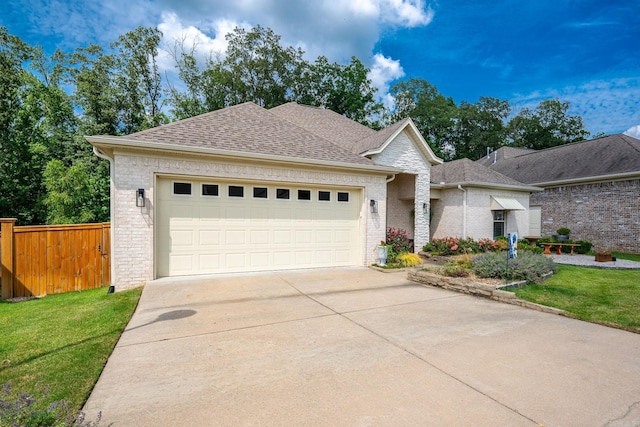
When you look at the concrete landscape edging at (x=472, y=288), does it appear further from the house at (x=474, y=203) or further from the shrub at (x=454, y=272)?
the house at (x=474, y=203)

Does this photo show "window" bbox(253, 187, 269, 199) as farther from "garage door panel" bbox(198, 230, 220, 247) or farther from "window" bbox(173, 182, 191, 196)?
"window" bbox(173, 182, 191, 196)

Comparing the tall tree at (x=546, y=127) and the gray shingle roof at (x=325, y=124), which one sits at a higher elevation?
the tall tree at (x=546, y=127)

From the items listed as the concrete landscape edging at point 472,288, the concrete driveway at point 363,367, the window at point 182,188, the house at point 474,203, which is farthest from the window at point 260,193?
the house at point 474,203

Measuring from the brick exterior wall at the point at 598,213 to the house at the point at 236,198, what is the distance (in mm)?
13182

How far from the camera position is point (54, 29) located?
15992 mm

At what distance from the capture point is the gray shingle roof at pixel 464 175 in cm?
1461

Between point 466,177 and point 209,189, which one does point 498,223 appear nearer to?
point 466,177

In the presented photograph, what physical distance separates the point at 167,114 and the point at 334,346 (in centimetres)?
2456

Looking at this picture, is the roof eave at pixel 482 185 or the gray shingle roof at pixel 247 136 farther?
the roof eave at pixel 482 185

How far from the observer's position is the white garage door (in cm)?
787

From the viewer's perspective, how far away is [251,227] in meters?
8.68

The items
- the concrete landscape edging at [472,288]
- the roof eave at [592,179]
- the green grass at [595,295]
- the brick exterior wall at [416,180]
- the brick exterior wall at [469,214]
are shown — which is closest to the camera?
the green grass at [595,295]

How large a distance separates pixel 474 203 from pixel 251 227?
1127 centimetres

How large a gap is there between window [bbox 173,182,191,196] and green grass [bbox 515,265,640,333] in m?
8.33
